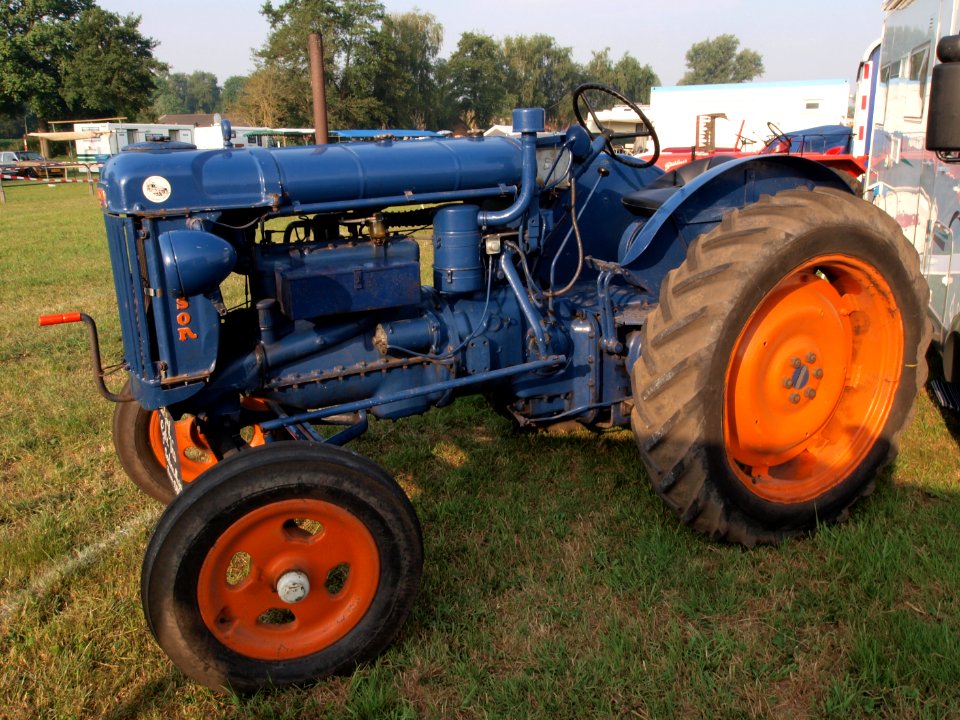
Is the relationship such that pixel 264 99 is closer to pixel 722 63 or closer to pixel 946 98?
pixel 946 98

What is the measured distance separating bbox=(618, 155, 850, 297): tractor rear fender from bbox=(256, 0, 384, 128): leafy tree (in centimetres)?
5239

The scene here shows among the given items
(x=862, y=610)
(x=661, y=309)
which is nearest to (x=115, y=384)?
(x=661, y=309)

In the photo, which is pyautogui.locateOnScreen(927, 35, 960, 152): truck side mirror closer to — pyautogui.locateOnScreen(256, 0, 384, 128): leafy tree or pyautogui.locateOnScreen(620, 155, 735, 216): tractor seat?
pyautogui.locateOnScreen(620, 155, 735, 216): tractor seat

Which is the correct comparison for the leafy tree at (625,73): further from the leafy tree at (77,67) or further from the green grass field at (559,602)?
the green grass field at (559,602)

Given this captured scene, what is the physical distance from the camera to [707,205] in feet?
10.7

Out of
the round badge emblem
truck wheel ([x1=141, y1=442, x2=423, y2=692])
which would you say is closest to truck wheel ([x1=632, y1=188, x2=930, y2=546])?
truck wheel ([x1=141, y1=442, x2=423, y2=692])

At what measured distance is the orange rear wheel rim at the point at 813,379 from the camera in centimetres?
296

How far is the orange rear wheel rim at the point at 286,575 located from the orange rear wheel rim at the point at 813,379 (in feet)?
4.49

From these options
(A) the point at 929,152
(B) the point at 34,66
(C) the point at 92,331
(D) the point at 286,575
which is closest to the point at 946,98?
(A) the point at 929,152

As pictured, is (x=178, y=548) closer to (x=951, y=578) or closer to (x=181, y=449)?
(x=181, y=449)

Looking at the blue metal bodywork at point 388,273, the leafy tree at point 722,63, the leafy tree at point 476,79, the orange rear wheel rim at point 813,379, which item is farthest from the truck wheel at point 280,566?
the leafy tree at point 722,63

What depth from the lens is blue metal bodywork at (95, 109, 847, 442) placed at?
259 centimetres

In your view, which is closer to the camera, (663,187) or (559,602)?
(559,602)

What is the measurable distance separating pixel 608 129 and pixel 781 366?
53.6 inches
